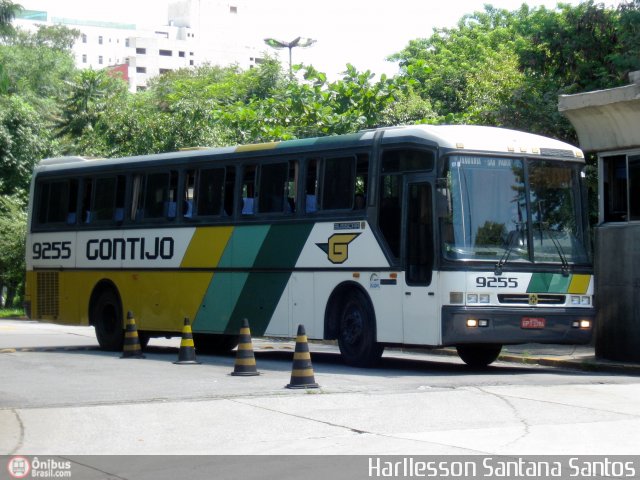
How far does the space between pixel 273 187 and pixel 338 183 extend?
1.65 meters

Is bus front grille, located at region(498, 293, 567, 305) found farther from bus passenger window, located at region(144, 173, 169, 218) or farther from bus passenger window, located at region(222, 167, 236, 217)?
bus passenger window, located at region(144, 173, 169, 218)

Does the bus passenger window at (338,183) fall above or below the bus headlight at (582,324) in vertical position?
above

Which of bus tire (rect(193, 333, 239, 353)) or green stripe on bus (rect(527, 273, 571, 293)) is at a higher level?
green stripe on bus (rect(527, 273, 571, 293))

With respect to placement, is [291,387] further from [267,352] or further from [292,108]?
[292,108]

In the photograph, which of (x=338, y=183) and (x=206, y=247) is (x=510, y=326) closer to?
(x=338, y=183)

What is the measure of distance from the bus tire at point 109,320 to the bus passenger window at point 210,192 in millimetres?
3131

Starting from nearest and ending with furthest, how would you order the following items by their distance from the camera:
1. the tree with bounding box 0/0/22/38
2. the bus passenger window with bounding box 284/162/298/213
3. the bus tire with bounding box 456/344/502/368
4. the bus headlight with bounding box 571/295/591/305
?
1. the bus headlight with bounding box 571/295/591/305
2. the bus tire with bounding box 456/344/502/368
3. the bus passenger window with bounding box 284/162/298/213
4. the tree with bounding box 0/0/22/38

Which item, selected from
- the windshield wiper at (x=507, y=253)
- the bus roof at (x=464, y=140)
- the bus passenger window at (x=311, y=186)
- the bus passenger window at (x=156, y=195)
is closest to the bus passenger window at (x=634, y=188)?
the bus roof at (x=464, y=140)

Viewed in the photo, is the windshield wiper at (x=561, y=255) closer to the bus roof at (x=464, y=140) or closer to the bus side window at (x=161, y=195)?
the bus roof at (x=464, y=140)

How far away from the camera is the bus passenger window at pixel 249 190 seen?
1922 centimetres

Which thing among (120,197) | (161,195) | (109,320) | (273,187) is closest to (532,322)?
(273,187)

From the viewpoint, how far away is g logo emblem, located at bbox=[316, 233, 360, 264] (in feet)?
56.9

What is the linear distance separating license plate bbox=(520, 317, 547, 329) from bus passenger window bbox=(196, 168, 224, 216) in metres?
6.25

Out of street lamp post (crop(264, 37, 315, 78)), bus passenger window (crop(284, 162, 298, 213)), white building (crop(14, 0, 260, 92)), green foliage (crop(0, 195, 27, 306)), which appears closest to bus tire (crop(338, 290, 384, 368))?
bus passenger window (crop(284, 162, 298, 213))
